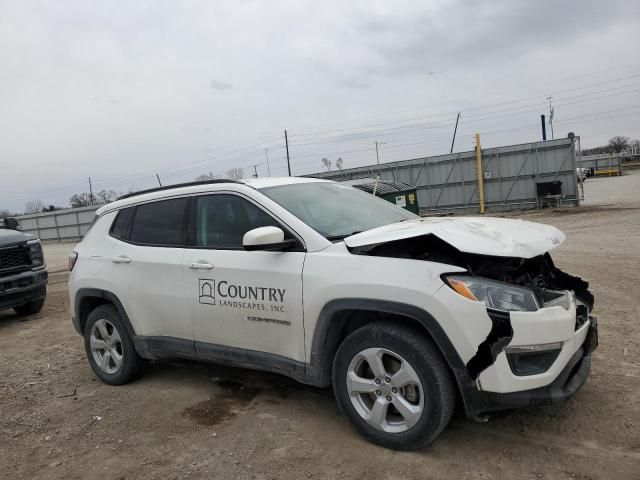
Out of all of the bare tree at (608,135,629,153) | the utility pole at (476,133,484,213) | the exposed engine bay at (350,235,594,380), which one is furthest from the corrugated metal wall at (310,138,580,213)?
the bare tree at (608,135,629,153)

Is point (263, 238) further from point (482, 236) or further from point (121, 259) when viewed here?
point (121, 259)

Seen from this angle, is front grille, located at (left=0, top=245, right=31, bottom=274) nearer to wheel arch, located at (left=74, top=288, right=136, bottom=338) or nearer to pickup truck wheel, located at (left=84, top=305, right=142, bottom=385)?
wheel arch, located at (left=74, top=288, right=136, bottom=338)

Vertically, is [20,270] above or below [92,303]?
above

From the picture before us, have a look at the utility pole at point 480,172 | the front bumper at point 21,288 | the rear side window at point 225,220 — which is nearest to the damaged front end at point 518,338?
the rear side window at point 225,220

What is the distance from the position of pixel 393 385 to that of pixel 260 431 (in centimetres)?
110

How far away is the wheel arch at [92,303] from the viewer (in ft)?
15.1

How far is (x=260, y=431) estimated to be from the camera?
3670 millimetres

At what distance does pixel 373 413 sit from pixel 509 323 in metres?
1.01

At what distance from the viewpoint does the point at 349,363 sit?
3291 millimetres

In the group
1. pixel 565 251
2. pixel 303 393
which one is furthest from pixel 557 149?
pixel 303 393

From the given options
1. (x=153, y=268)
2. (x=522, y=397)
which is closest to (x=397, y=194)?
(x=153, y=268)

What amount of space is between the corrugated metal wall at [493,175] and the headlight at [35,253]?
19.7m

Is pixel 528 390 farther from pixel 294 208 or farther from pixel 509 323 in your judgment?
pixel 294 208

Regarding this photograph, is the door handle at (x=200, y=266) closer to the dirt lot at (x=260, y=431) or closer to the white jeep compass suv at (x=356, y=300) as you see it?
the white jeep compass suv at (x=356, y=300)
